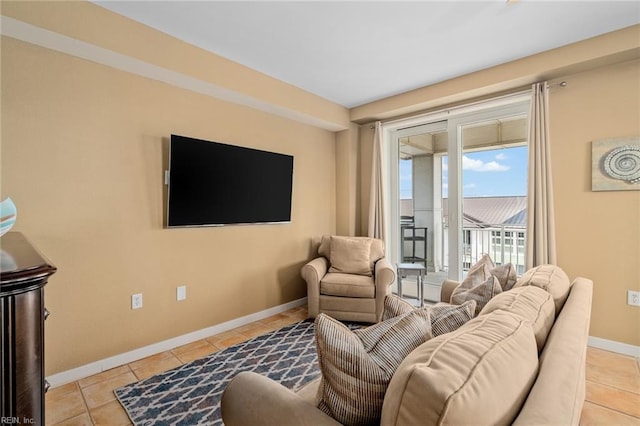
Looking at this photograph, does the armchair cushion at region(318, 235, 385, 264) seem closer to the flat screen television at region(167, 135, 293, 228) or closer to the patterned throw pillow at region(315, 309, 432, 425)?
the flat screen television at region(167, 135, 293, 228)

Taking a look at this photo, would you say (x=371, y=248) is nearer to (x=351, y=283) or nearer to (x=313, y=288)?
(x=351, y=283)

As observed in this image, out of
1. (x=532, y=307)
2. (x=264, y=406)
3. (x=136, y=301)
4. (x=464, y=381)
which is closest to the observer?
(x=464, y=381)

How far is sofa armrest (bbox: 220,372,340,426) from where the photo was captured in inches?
35.3

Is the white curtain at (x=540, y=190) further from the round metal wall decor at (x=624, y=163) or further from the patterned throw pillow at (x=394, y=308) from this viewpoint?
the patterned throw pillow at (x=394, y=308)

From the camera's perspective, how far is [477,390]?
654mm

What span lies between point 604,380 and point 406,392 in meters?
2.60

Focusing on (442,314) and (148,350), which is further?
(148,350)

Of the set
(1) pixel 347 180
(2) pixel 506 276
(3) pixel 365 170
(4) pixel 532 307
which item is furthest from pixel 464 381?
(3) pixel 365 170

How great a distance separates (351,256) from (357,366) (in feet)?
9.17

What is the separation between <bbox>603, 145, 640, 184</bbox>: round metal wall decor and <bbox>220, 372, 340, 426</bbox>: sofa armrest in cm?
321

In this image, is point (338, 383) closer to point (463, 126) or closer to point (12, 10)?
point (12, 10)

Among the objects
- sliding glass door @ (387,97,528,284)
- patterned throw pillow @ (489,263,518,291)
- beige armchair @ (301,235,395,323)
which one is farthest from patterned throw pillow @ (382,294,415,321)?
sliding glass door @ (387,97,528,284)

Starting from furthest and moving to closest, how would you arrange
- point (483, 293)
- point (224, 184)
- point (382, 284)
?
point (382, 284)
point (224, 184)
point (483, 293)

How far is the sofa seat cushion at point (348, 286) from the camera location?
10.8ft
